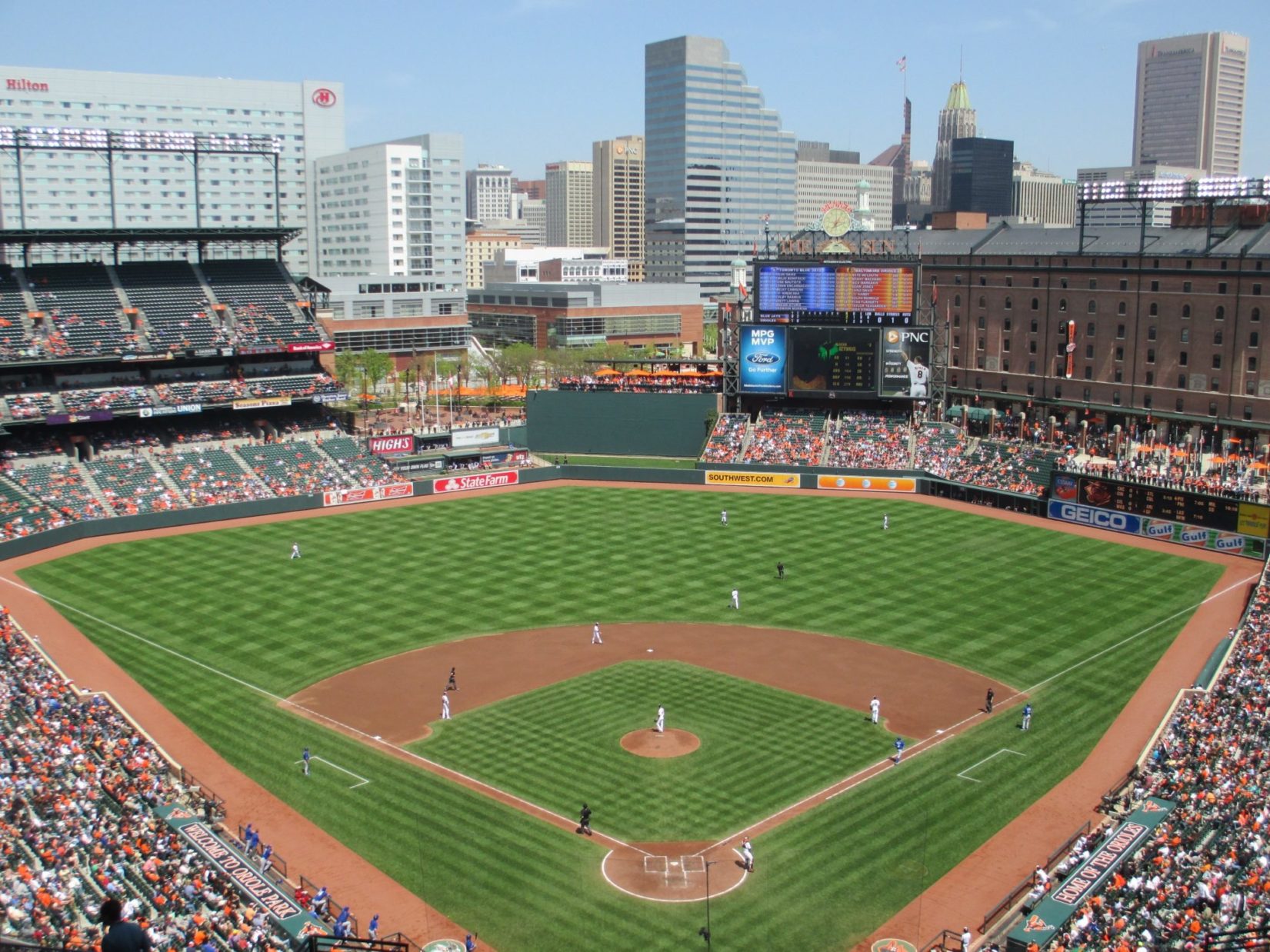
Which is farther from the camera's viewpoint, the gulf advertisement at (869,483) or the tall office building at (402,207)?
the tall office building at (402,207)

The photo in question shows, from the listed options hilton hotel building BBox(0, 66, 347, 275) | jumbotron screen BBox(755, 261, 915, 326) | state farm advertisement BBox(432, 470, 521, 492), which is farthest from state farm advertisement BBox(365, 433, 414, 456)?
hilton hotel building BBox(0, 66, 347, 275)

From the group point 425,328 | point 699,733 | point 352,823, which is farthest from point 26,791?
point 425,328

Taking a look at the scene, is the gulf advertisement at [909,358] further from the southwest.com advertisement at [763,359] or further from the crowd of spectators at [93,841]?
the crowd of spectators at [93,841]

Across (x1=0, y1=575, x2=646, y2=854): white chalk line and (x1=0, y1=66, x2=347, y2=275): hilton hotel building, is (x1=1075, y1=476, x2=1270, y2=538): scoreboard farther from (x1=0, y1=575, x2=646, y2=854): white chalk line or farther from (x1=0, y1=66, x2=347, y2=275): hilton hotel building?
(x1=0, y1=66, x2=347, y2=275): hilton hotel building

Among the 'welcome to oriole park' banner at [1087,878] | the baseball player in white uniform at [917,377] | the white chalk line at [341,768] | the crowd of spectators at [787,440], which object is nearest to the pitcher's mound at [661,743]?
the white chalk line at [341,768]

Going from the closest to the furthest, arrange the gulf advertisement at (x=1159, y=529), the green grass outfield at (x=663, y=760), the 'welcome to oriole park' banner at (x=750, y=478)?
the green grass outfield at (x=663, y=760), the gulf advertisement at (x=1159, y=529), the 'welcome to oriole park' banner at (x=750, y=478)

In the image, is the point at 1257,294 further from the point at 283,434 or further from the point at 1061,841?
the point at 283,434
